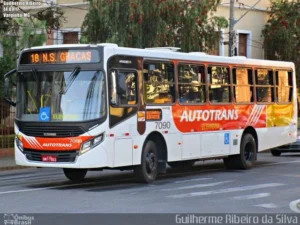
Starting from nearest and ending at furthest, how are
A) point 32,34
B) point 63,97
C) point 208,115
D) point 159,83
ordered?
point 63,97 → point 159,83 → point 208,115 → point 32,34

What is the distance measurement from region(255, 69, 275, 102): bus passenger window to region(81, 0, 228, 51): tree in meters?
6.99

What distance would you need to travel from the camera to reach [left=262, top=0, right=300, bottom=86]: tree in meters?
37.1

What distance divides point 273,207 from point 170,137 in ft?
15.8

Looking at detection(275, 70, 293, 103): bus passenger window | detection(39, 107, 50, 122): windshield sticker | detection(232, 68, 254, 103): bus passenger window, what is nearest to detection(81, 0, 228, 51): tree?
detection(275, 70, 293, 103): bus passenger window

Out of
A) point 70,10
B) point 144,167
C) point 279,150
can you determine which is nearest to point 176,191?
point 144,167

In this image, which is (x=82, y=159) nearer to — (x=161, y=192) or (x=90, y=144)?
(x=90, y=144)

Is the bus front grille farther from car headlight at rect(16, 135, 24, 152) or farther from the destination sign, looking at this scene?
the destination sign

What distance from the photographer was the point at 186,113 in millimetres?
17156

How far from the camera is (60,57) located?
1505 cm

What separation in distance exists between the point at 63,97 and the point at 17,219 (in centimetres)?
462

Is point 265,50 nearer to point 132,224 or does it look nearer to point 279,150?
point 279,150

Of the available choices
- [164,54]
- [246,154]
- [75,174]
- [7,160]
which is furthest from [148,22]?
[75,174]

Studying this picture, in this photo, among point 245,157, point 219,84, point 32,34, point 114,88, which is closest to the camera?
point 114,88

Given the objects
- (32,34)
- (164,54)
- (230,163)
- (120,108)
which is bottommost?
(230,163)
